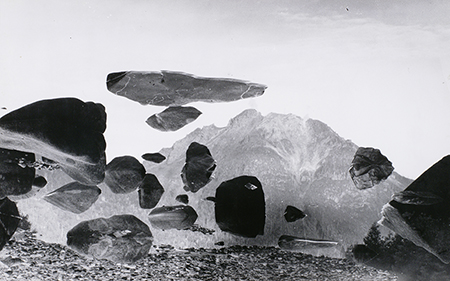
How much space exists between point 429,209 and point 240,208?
0.46 feet

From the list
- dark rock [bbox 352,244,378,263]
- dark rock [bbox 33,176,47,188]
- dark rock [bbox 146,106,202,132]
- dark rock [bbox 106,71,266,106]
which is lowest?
dark rock [bbox 352,244,378,263]

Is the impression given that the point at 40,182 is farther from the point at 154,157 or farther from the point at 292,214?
the point at 292,214

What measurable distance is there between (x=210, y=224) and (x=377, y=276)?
149 mm

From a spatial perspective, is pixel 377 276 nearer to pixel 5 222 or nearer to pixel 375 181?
pixel 375 181

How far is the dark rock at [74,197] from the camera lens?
292 mm

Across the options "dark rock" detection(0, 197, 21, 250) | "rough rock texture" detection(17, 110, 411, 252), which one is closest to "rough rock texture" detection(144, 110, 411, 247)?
"rough rock texture" detection(17, 110, 411, 252)

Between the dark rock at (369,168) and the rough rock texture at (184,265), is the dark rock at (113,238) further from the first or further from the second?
the dark rock at (369,168)

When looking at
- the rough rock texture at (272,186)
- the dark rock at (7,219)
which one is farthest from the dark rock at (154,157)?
the dark rock at (7,219)

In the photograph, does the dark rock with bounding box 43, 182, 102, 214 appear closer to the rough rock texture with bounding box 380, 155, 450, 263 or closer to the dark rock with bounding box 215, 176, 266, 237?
the dark rock with bounding box 215, 176, 266, 237

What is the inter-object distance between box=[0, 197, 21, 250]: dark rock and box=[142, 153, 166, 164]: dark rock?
11cm

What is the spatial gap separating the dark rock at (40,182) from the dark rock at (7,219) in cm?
2

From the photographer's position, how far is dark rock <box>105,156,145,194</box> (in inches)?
11.4

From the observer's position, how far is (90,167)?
261mm

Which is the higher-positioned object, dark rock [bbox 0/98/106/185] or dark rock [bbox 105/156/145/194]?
dark rock [bbox 0/98/106/185]
